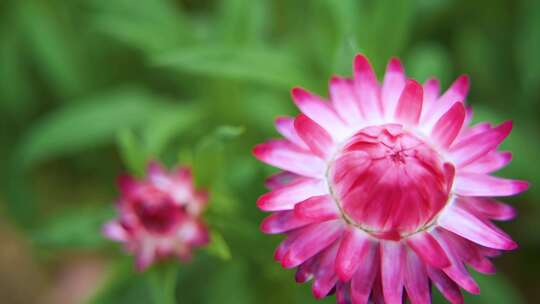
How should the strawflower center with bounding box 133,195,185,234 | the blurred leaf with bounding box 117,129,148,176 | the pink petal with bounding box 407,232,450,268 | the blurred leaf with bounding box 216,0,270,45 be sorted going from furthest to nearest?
the blurred leaf with bounding box 216,0,270,45 < the blurred leaf with bounding box 117,129,148,176 < the strawflower center with bounding box 133,195,185,234 < the pink petal with bounding box 407,232,450,268

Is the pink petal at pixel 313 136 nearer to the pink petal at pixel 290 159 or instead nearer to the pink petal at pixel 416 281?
the pink petal at pixel 290 159

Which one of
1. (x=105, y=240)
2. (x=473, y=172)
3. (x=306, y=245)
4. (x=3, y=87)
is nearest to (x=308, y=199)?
(x=306, y=245)

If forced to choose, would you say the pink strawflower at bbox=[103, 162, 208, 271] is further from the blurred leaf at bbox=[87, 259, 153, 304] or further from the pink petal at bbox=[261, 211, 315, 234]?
the pink petal at bbox=[261, 211, 315, 234]

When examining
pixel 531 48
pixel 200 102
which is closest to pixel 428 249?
pixel 531 48

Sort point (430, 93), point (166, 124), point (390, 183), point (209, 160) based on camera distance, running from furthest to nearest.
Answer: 1. point (166, 124)
2. point (209, 160)
3. point (430, 93)
4. point (390, 183)

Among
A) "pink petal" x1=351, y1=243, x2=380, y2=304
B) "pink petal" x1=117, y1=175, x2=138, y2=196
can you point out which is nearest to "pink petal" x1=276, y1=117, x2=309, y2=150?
"pink petal" x1=351, y1=243, x2=380, y2=304

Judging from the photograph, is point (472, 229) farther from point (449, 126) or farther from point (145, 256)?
point (145, 256)
